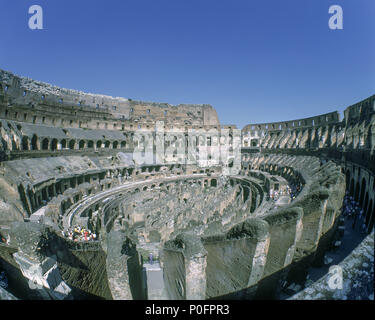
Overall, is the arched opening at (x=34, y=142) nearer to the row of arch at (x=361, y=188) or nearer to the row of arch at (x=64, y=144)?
the row of arch at (x=64, y=144)

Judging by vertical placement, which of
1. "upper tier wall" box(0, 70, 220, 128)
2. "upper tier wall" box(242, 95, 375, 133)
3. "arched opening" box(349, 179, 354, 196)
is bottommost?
"arched opening" box(349, 179, 354, 196)

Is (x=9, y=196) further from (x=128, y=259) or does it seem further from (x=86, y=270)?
(x=128, y=259)

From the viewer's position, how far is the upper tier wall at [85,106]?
89.1 feet

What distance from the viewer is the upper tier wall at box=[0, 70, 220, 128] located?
2717 centimetres

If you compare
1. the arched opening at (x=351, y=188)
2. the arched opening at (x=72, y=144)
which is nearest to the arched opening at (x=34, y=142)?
the arched opening at (x=72, y=144)

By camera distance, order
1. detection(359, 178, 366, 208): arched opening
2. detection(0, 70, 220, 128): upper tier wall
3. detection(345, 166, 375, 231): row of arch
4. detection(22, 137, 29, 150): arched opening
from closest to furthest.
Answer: detection(345, 166, 375, 231): row of arch < detection(359, 178, 366, 208): arched opening < detection(22, 137, 29, 150): arched opening < detection(0, 70, 220, 128): upper tier wall

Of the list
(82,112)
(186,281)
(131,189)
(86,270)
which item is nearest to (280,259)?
(186,281)

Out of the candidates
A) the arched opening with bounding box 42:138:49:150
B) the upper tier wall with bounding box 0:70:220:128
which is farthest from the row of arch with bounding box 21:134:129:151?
the upper tier wall with bounding box 0:70:220:128

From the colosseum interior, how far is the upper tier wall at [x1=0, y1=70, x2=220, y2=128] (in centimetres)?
21

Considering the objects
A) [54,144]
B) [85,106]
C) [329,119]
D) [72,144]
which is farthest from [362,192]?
[85,106]

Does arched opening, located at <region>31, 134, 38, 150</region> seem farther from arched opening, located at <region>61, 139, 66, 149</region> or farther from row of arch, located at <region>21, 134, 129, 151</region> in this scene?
arched opening, located at <region>61, 139, 66, 149</region>
